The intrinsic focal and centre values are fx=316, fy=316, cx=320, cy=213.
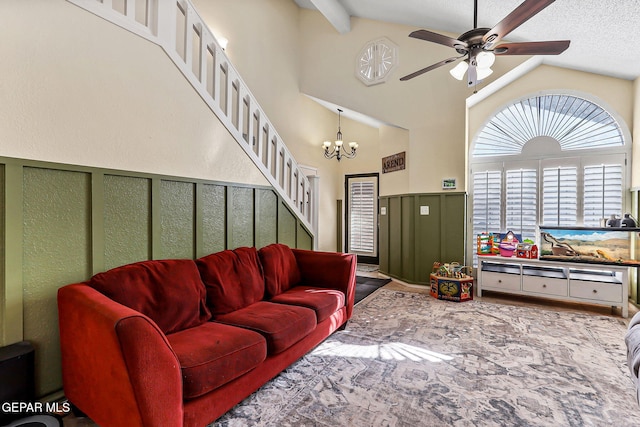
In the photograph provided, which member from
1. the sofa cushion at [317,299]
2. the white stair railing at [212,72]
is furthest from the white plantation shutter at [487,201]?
the sofa cushion at [317,299]

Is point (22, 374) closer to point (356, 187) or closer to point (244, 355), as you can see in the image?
point (244, 355)

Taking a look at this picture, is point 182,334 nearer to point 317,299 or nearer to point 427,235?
point 317,299

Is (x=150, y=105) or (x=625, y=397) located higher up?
(x=150, y=105)

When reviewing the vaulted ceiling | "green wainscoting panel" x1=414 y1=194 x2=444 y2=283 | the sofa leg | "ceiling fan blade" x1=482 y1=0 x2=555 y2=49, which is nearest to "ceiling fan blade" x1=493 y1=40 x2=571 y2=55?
"ceiling fan blade" x1=482 y1=0 x2=555 y2=49

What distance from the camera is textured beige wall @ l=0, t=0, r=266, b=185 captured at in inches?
73.8

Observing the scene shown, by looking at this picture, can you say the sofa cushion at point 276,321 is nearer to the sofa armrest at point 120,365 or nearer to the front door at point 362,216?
the sofa armrest at point 120,365

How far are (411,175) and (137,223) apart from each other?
4128 mm

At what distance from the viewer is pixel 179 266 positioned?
2.46 m

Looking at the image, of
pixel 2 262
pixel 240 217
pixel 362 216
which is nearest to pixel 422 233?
pixel 362 216

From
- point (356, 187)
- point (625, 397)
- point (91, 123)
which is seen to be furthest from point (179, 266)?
point (356, 187)

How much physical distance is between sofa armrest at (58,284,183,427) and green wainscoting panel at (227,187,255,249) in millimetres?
1616

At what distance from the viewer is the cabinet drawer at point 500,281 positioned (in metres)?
4.37

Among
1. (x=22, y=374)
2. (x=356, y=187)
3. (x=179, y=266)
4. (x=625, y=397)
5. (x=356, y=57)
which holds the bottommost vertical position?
(x=625, y=397)

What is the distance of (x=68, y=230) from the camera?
2.11 meters
